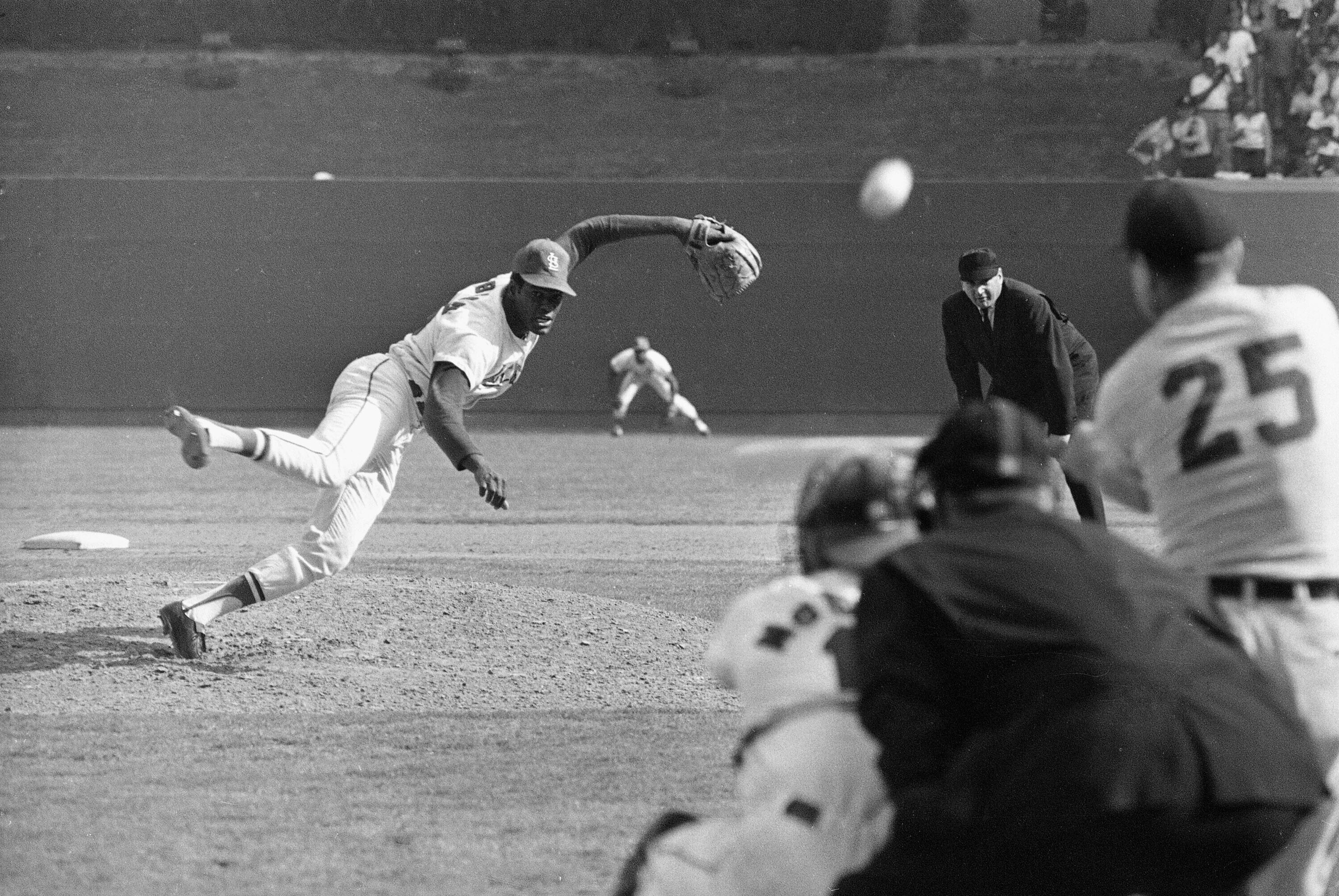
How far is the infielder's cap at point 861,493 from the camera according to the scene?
118 inches

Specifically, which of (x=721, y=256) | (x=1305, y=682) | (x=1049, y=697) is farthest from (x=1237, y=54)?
(x=1049, y=697)

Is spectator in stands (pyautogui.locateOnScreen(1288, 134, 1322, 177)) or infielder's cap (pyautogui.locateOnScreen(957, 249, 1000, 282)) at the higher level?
spectator in stands (pyautogui.locateOnScreen(1288, 134, 1322, 177))

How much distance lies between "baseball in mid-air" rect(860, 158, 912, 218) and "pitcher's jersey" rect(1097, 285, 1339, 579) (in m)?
14.6

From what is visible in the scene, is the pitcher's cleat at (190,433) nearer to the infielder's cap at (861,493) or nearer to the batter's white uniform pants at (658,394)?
the infielder's cap at (861,493)

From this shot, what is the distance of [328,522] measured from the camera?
6.82 m

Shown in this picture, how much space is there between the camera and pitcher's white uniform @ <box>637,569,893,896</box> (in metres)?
2.76

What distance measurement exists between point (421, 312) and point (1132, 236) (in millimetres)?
16902

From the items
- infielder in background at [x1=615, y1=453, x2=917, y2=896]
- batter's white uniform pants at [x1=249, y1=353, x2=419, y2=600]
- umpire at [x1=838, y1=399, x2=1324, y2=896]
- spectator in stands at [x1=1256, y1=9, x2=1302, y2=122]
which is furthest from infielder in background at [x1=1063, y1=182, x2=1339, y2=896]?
spectator in stands at [x1=1256, y1=9, x2=1302, y2=122]

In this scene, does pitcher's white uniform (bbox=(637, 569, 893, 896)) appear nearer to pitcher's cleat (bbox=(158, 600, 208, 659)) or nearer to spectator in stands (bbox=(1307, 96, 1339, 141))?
pitcher's cleat (bbox=(158, 600, 208, 659))

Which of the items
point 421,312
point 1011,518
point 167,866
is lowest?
point 167,866

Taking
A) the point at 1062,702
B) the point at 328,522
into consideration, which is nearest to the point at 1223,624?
the point at 1062,702

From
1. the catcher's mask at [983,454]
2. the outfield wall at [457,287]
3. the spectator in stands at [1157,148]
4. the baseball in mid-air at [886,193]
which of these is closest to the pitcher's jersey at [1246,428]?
the catcher's mask at [983,454]

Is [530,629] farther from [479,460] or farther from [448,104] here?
[448,104]

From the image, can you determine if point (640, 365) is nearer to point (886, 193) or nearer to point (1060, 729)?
point (886, 193)
